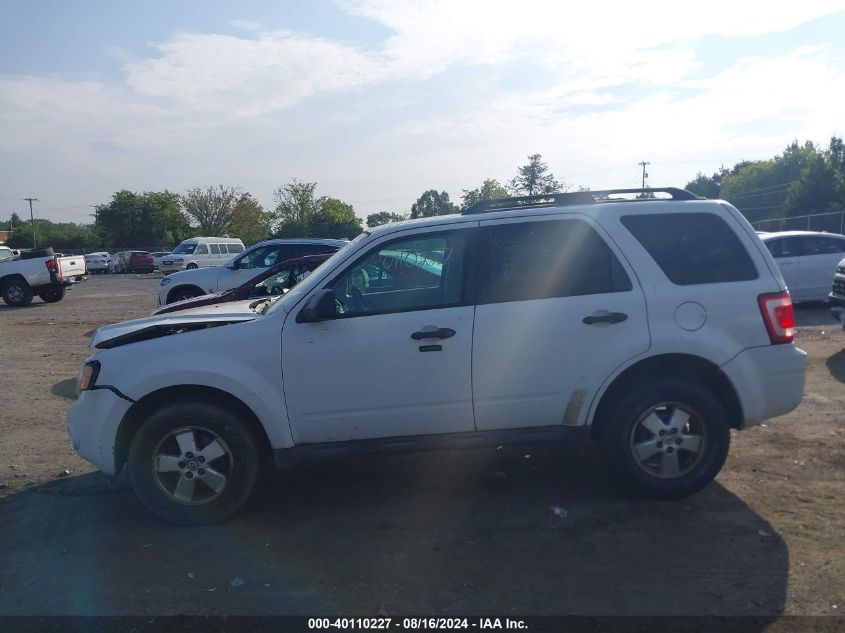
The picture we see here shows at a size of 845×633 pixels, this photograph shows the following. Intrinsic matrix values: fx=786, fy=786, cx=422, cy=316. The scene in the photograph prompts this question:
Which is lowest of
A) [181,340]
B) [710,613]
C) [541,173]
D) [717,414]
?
[710,613]

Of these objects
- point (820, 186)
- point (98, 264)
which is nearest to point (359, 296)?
point (98, 264)

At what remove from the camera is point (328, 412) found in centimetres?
514

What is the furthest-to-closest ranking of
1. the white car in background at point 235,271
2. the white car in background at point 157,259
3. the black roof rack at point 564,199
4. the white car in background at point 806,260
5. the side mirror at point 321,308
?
the white car in background at point 157,259
the white car in background at point 235,271
the white car in background at point 806,260
the black roof rack at point 564,199
the side mirror at point 321,308

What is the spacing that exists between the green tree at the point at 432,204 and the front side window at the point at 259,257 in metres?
10.3

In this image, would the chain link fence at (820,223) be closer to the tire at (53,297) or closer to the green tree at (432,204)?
the green tree at (432,204)

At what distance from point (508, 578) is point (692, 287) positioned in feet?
7.64

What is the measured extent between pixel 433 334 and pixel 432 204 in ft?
86.6

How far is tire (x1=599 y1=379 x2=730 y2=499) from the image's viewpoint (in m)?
5.22

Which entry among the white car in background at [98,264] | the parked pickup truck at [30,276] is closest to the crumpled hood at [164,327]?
the parked pickup truck at [30,276]

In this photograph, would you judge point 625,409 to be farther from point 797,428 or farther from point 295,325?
point 797,428

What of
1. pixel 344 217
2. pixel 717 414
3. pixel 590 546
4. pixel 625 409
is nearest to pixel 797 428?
pixel 717 414

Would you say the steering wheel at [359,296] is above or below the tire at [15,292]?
above

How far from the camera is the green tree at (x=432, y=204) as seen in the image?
26.5m

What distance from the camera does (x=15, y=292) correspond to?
21.9 m
